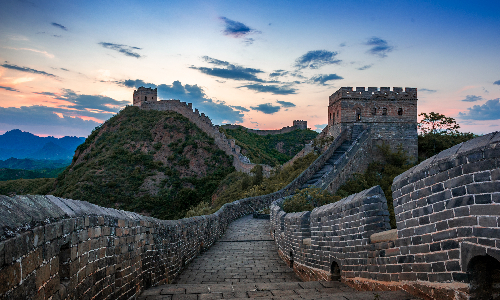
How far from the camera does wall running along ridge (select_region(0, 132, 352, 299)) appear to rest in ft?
7.55

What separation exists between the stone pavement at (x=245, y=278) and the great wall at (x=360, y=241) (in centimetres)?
37

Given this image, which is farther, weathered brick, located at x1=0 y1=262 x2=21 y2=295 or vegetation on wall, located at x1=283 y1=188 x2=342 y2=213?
vegetation on wall, located at x1=283 y1=188 x2=342 y2=213

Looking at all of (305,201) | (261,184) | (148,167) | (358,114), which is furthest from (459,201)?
(148,167)

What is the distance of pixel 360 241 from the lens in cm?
464

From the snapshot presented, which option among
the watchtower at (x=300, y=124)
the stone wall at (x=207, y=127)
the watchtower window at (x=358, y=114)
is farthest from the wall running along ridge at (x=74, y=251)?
the watchtower at (x=300, y=124)

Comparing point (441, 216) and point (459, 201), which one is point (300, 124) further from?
point (459, 201)

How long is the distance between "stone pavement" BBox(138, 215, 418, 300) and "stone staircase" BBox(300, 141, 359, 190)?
7003 millimetres

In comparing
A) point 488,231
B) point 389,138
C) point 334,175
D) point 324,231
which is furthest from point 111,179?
point 488,231

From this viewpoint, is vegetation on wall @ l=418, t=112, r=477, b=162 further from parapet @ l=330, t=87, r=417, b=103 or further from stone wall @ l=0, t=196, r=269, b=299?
stone wall @ l=0, t=196, r=269, b=299

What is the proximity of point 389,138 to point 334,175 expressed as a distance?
738cm

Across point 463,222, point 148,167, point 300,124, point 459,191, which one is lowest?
point 463,222

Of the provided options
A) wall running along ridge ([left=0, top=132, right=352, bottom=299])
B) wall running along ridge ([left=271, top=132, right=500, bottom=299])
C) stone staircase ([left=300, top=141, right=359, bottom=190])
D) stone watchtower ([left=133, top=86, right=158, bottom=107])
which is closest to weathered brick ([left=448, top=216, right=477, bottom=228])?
wall running along ridge ([left=271, top=132, right=500, bottom=299])

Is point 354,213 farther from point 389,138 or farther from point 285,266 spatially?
point 389,138

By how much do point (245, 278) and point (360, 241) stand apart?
10.7 feet
